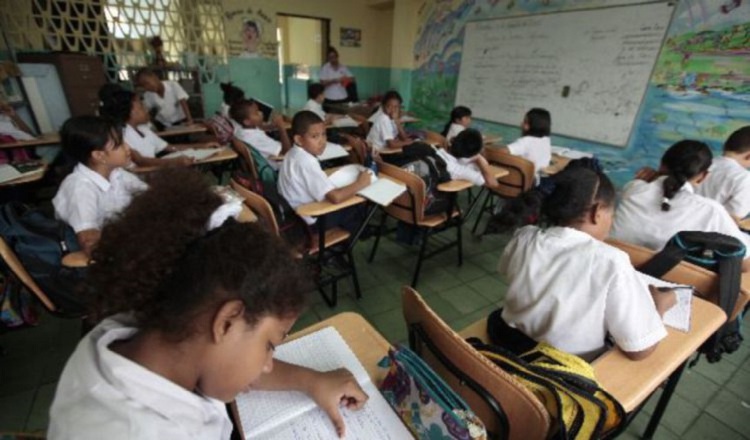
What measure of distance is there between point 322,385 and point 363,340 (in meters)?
0.20

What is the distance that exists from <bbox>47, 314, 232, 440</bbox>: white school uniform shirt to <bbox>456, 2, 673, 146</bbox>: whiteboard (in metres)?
4.32

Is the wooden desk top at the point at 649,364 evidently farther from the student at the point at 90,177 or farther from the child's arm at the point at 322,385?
the student at the point at 90,177

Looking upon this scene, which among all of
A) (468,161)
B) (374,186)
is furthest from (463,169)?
(374,186)

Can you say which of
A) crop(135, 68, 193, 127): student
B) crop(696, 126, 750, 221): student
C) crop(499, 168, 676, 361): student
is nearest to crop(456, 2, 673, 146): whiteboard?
crop(696, 126, 750, 221): student

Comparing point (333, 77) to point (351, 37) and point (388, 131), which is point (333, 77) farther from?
point (388, 131)

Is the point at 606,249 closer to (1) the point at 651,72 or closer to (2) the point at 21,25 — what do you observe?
(1) the point at 651,72

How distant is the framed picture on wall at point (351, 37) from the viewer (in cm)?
721

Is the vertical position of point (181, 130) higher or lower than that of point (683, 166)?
lower

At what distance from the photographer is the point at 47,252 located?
4.67 ft

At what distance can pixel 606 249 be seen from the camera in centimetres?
93

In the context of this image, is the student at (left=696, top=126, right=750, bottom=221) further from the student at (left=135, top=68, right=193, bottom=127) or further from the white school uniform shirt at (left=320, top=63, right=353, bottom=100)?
the white school uniform shirt at (left=320, top=63, right=353, bottom=100)

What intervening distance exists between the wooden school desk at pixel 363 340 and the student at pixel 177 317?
0.32 metres

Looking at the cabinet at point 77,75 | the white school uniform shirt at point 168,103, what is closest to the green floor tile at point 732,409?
the white school uniform shirt at point 168,103

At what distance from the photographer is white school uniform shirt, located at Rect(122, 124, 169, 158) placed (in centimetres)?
277
